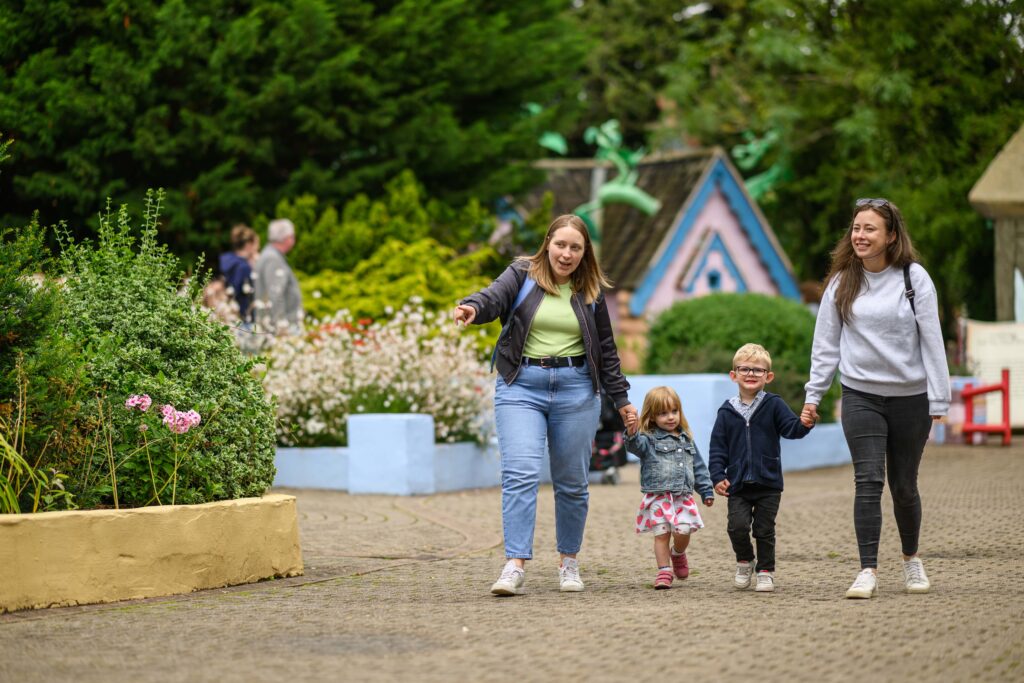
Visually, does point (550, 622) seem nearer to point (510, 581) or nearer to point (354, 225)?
point (510, 581)

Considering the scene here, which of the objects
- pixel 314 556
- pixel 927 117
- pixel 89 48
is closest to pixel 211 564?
pixel 314 556

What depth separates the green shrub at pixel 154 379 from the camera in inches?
281

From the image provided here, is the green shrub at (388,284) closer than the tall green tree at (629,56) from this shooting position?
Yes

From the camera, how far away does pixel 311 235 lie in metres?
16.1

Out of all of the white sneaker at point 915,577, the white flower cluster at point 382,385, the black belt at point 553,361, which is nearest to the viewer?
the white sneaker at point 915,577

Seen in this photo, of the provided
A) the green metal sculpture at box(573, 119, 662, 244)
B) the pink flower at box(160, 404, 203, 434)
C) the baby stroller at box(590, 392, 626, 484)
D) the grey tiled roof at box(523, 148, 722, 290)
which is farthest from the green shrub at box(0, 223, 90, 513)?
the grey tiled roof at box(523, 148, 722, 290)

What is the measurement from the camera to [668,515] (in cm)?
736

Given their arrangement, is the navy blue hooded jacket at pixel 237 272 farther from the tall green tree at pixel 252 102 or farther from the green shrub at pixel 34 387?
the green shrub at pixel 34 387

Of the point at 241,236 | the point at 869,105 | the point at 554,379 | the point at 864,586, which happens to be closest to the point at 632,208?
the point at 869,105

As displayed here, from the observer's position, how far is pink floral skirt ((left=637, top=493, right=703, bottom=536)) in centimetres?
734

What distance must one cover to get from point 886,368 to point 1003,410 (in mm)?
10630

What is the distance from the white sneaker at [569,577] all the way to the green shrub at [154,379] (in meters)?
1.70

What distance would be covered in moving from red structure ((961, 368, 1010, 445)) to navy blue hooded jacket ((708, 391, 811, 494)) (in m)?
10.0

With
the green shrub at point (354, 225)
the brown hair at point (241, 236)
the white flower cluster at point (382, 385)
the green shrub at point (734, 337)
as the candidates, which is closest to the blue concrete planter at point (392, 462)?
the white flower cluster at point (382, 385)
